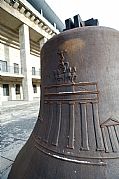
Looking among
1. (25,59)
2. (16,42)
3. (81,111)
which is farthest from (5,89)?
(81,111)

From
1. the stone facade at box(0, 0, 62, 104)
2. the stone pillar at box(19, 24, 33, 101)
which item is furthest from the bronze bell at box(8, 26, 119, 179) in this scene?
the stone pillar at box(19, 24, 33, 101)

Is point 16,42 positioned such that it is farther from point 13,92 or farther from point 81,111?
point 81,111

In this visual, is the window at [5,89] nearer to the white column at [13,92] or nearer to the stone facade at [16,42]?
the stone facade at [16,42]

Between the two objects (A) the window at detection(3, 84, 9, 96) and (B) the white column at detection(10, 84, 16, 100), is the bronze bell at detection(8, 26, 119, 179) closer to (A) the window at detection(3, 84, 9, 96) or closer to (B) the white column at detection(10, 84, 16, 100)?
(A) the window at detection(3, 84, 9, 96)

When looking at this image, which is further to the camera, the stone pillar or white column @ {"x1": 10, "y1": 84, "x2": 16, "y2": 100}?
white column @ {"x1": 10, "y1": 84, "x2": 16, "y2": 100}

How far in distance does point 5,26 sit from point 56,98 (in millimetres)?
19694

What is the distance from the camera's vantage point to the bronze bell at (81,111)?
138 centimetres

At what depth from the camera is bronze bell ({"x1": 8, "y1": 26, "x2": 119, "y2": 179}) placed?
138 centimetres

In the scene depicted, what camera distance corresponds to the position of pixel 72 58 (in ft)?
5.18

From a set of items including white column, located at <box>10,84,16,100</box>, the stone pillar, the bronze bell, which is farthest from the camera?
white column, located at <box>10,84,16,100</box>

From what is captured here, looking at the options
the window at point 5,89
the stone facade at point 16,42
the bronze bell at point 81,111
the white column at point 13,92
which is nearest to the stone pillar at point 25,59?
the stone facade at point 16,42

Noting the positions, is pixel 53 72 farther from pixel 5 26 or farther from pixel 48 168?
pixel 5 26

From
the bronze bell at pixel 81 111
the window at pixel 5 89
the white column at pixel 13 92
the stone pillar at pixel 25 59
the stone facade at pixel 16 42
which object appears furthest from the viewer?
the white column at pixel 13 92

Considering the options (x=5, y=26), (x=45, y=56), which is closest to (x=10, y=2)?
(x=5, y=26)
